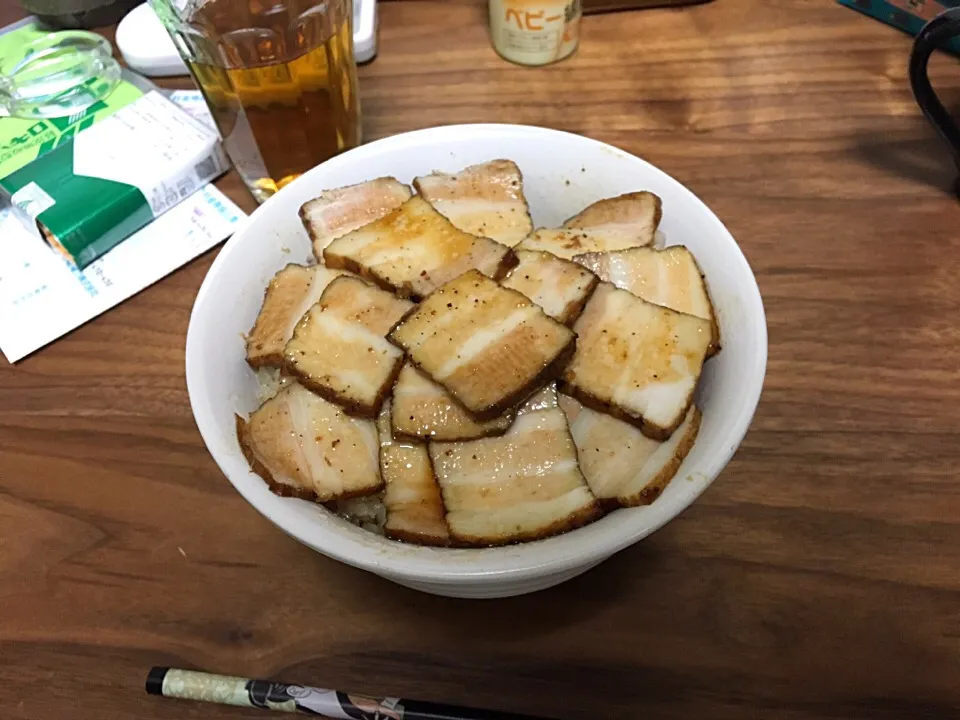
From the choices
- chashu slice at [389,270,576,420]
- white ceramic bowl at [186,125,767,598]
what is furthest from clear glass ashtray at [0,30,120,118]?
chashu slice at [389,270,576,420]

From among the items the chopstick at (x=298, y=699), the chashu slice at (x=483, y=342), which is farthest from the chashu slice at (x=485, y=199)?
the chopstick at (x=298, y=699)

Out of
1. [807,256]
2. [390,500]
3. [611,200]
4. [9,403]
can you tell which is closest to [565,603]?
[390,500]

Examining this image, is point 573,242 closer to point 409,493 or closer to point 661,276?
point 661,276

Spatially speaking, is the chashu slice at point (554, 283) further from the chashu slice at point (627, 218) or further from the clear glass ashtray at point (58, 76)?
the clear glass ashtray at point (58, 76)

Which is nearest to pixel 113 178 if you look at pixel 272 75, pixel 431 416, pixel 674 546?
pixel 272 75

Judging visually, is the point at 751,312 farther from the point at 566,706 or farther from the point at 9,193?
the point at 9,193

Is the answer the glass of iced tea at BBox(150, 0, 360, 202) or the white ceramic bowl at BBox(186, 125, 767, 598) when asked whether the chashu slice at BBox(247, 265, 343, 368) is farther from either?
the glass of iced tea at BBox(150, 0, 360, 202)
